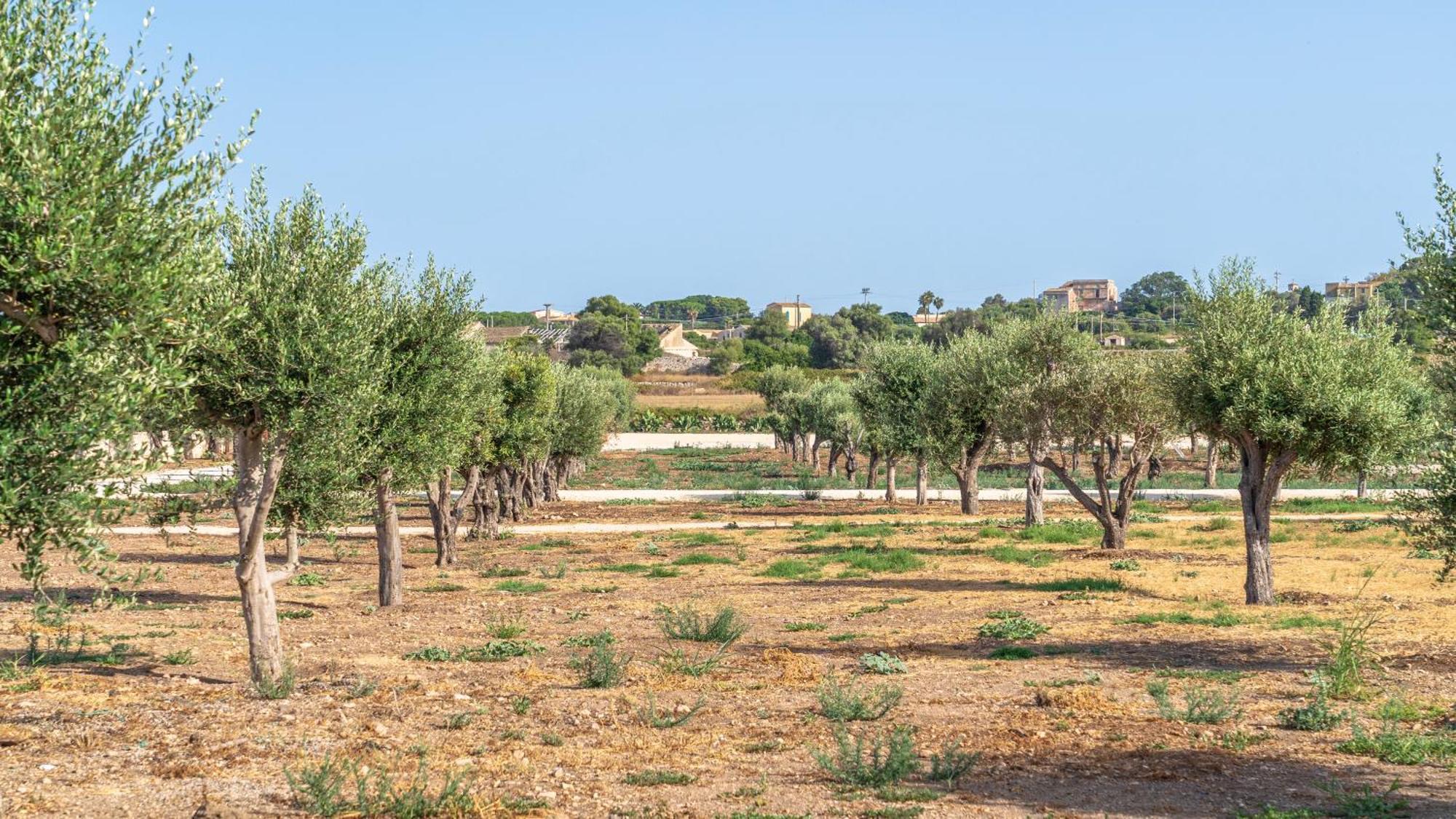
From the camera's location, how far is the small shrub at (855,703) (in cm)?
1492

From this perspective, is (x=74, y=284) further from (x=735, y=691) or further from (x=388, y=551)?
(x=388, y=551)

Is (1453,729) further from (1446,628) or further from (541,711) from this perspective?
(541,711)

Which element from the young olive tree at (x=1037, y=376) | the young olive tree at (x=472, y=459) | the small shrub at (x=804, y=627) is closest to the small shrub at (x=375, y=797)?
the small shrub at (x=804, y=627)

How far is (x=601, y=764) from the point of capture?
12.8m

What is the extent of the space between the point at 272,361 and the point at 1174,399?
19.6 meters

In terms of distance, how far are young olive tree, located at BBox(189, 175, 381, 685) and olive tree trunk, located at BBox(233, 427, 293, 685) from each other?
14 mm

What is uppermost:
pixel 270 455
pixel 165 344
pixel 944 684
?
pixel 165 344

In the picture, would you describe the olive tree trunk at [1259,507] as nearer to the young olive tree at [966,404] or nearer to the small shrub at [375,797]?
the young olive tree at [966,404]

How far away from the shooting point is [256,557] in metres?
16.4

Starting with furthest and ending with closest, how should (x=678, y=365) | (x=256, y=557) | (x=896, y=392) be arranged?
(x=678, y=365)
(x=896, y=392)
(x=256, y=557)

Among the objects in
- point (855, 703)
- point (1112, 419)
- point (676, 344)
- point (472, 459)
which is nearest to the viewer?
point (855, 703)

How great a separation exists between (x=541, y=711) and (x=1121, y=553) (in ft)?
80.6

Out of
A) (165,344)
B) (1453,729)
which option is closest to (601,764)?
(165,344)

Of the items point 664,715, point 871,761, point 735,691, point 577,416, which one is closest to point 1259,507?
point 735,691
